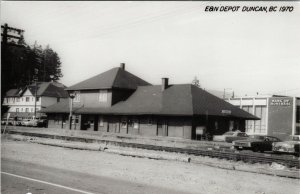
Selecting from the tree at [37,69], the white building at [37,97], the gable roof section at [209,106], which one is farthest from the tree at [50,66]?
the gable roof section at [209,106]

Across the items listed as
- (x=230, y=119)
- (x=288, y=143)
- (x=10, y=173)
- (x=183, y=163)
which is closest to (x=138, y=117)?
(x=230, y=119)

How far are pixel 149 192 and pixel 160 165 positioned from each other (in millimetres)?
7027

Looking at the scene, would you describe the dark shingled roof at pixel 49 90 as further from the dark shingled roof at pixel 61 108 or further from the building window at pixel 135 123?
the building window at pixel 135 123

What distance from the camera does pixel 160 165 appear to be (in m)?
18.3

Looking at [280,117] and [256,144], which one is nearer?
[256,144]

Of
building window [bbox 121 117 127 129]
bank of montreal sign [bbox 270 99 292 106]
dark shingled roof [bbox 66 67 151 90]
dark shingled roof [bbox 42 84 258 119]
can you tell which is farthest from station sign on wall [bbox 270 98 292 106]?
building window [bbox 121 117 127 129]

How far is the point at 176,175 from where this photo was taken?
50.1 ft

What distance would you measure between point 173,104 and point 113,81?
38.3ft

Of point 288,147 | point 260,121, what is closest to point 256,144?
point 288,147

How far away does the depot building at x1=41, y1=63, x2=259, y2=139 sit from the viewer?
1533 inches

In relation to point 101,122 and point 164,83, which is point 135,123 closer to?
point 101,122

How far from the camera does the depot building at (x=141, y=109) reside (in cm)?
3894

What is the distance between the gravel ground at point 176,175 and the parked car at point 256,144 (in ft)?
26.4

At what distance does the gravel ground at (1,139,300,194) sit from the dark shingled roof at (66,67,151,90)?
2923 cm
